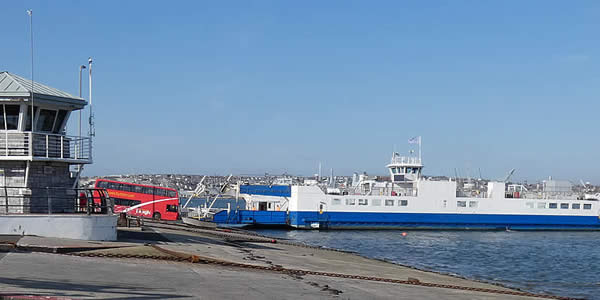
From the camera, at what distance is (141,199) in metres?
51.5

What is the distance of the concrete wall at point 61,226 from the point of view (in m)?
20.3

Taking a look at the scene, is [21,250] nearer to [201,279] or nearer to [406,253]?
[201,279]

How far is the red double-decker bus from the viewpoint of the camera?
5112 cm

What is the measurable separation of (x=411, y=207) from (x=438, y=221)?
3.01 metres

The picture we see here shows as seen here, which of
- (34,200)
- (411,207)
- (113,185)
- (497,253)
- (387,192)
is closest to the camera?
(34,200)

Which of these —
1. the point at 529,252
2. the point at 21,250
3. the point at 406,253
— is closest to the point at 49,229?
the point at 21,250

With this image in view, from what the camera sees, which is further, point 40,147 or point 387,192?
point 387,192

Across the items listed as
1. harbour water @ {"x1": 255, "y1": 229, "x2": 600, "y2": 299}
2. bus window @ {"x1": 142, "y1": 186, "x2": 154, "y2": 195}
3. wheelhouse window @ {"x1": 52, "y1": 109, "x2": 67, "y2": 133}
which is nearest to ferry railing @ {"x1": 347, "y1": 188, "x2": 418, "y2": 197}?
harbour water @ {"x1": 255, "y1": 229, "x2": 600, "y2": 299}

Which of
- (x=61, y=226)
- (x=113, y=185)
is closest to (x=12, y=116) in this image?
(x=61, y=226)

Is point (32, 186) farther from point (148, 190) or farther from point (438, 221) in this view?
point (438, 221)

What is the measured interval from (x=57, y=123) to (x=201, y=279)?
34.5ft

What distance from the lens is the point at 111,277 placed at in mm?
14469

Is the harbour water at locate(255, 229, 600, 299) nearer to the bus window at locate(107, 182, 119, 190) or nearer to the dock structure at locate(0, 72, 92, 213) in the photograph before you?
the bus window at locate(107, 182, 119, 190)

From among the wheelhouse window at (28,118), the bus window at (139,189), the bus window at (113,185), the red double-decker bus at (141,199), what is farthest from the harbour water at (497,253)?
the wheelhouse window at (28,118)
